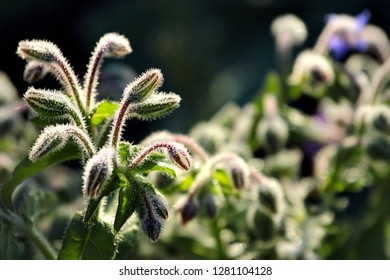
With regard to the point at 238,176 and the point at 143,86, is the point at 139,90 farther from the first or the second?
the point at 238,176

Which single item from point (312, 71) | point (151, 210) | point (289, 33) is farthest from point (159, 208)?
point (289, 33)

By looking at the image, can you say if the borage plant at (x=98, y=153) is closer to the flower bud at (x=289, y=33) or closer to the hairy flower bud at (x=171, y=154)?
the hairy flower bud at (x=171, y=154)

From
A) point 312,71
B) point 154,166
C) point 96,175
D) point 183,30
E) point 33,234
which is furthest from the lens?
point 183,30

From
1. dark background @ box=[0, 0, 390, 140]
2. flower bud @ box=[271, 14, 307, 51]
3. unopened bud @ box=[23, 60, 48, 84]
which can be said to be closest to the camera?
unopened bud @ box=[23, 60, 48, 84]

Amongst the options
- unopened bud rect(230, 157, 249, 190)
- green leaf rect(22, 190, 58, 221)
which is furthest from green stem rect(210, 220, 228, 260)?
green leaf rect(22, 190, 58, 221)

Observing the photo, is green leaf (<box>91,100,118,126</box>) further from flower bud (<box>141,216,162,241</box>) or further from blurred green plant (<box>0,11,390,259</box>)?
flower bud (<box>141,216,162,241</box>)

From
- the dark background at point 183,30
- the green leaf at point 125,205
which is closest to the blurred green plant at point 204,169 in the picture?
the green leaf at point 125,205

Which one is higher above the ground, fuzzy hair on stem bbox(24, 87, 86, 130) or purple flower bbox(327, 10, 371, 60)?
purple flower bbox(327, 10, 371, 60)

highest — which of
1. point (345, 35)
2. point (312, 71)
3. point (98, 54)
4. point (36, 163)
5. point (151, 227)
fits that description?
point (345, 35)
